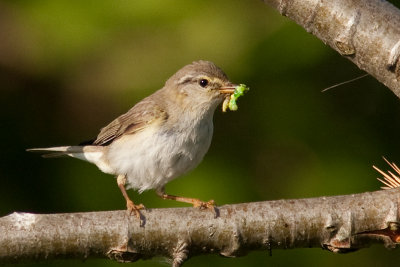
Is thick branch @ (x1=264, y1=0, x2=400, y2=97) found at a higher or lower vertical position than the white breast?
higher

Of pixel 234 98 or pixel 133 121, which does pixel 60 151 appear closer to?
pixel 133 121

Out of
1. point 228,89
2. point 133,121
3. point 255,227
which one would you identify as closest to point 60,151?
point 133,121

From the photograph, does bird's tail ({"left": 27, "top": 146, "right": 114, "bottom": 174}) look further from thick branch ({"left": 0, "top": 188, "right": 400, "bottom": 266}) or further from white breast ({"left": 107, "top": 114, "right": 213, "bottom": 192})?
thick branch ({"left": 0, "top": 188, "right": 400, "bottom": 266})

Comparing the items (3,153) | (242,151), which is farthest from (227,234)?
(3,153)

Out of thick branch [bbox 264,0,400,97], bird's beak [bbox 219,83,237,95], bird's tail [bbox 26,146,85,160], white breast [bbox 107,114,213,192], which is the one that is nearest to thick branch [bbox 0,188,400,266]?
thick branch [bbox 264,0,400,97]

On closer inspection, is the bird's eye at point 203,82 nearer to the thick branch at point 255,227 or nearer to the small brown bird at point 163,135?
the small brown bird at point 163,135

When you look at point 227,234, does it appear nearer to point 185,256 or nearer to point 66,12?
point 185,256
